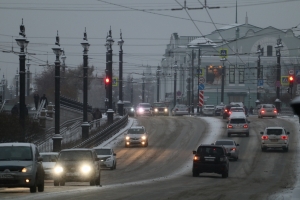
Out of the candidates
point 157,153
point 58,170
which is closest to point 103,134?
point 157,153

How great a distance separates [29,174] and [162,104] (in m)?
71.9

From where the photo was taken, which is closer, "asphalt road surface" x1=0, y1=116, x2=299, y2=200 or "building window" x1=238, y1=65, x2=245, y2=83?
"asphalt road surface" x1=0, y1=116, x2=299, y2=200

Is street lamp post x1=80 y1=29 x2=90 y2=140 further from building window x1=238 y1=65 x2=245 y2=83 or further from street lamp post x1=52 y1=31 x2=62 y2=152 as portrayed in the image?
building window x1=238 y1=65 x2=245 y2=83

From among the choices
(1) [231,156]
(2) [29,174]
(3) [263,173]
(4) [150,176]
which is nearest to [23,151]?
(2) [29,174]

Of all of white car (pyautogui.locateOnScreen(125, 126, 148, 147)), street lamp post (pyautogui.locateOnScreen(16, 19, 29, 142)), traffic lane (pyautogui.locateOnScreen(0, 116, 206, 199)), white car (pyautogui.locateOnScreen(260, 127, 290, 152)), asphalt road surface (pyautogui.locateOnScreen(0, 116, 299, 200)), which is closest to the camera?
asphalt road surface (pyautogui.locateOnScreen(0, 116, 299, 200))

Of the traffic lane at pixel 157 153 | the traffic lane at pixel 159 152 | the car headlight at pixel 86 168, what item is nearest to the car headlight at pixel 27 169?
the traffic lane at pixel 157 153

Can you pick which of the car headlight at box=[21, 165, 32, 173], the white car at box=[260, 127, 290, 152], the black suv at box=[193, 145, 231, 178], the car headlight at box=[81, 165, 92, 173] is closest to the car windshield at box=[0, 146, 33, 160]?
the car headlight at box=[21, 165, 32, 173]

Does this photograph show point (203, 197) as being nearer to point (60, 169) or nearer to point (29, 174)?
point (29, 174)

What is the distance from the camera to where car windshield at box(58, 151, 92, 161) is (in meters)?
28.2

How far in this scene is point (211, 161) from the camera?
34.7 meters

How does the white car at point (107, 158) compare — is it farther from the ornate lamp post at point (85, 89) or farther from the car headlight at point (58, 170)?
the car headlight at point (58, 170)

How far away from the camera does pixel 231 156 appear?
4497 centimetres

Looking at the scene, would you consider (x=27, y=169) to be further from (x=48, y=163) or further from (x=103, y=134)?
(x=103, y=134)

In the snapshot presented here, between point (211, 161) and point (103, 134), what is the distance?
2133cm
